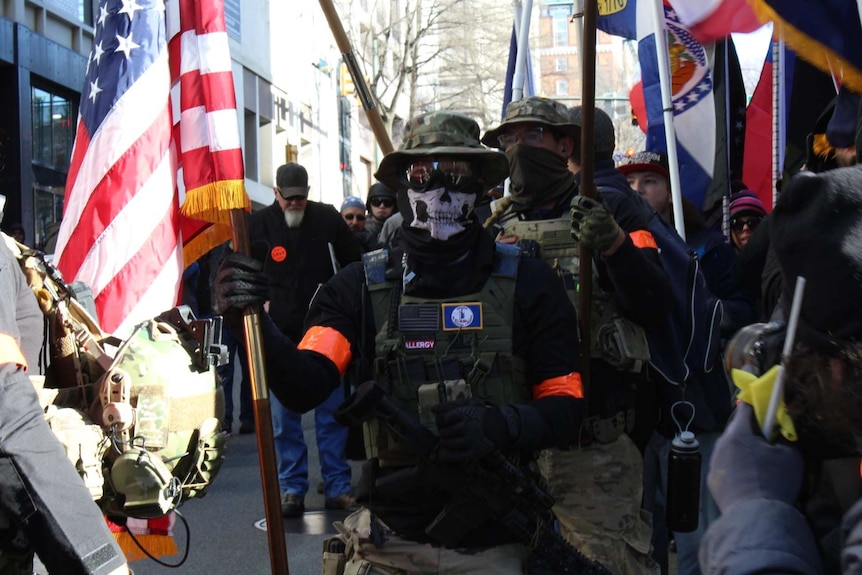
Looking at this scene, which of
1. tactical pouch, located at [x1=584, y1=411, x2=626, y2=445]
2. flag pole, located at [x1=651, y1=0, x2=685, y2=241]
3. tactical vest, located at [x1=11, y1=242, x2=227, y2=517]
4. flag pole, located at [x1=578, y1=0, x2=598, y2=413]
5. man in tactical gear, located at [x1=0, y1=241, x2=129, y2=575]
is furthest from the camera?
flag pole, located at [x1=651, y1=0, x2=685, y2=241]

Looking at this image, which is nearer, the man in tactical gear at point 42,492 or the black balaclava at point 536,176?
the man in tactical gear at point 42,492

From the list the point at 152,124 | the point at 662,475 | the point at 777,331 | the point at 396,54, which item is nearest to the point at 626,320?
the point at 662,475

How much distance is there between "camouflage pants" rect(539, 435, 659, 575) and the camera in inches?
155

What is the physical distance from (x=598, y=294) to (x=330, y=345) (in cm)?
139

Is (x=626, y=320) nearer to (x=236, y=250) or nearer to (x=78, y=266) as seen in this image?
(x=236, y=250)

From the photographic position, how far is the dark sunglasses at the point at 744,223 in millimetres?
6691

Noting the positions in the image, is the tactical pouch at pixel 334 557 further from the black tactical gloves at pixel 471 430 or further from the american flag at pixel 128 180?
the american flag at pixel 128 180

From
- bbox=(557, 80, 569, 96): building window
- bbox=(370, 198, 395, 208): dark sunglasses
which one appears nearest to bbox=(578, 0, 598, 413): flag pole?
bbox=(370, 198, 395, 208): dark sunglasses

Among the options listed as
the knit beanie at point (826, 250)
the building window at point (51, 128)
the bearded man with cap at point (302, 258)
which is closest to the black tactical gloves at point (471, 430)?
the knit beanie at point (826, 250)

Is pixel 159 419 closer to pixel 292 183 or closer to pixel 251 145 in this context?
pixel 292 183

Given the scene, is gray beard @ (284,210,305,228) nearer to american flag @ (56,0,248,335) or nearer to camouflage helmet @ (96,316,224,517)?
american flag @ (56,0,248,335)

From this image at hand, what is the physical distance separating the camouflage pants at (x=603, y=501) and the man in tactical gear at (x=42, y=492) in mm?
1939

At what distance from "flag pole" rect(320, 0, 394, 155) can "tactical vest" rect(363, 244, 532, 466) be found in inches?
37.0

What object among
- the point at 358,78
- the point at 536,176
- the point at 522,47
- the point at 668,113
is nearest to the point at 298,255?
the point at 522,47
